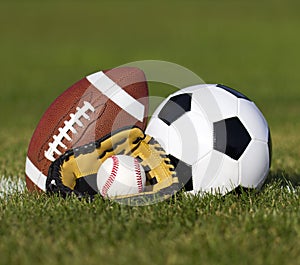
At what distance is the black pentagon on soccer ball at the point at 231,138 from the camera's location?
4.23 meters

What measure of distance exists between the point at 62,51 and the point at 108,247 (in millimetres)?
22431

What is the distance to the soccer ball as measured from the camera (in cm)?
422

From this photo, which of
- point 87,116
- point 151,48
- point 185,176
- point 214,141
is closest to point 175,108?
point 214,141

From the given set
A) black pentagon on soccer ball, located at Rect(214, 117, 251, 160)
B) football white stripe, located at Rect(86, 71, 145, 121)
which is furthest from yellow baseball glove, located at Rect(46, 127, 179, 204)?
black pentagon on soccer ball, located at Rect(214, 117, 251, 160)

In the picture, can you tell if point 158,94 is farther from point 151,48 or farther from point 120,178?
point 120,178

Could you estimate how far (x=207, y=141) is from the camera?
4.24 m

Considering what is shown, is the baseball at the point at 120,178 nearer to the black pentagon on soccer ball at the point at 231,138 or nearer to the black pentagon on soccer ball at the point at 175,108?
the black pentagon on soccer ball at the point at 175,108

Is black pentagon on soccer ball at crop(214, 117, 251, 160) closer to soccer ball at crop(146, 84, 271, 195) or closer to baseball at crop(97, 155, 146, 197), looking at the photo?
soccer ball at crop(146, 84, 271, 195)

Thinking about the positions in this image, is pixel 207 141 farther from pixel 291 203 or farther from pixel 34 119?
pixel 34 119

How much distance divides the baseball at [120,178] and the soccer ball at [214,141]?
29 centimetres

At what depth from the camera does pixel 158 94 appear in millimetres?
14430

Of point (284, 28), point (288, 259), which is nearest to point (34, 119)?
point (288, 259)

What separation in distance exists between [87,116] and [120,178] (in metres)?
0.56

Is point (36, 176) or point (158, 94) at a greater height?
point (36, 176)
